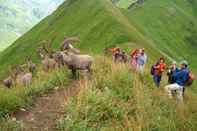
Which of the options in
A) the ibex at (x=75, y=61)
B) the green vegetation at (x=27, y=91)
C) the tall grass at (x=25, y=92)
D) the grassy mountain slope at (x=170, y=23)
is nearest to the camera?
the tall grass at (x=25, y=92)

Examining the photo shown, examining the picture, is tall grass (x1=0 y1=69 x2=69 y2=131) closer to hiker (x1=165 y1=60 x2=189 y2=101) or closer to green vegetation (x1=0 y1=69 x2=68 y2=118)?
green vegetation (x1=0 y1=69 x2=68 y2=118)

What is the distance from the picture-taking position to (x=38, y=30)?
4237 inches

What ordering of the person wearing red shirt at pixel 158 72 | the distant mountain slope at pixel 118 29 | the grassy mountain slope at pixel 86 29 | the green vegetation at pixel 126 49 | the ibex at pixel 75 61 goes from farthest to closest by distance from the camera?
the distant mountain slope at pixel 118 29 < the grassy mountain slope at pixel 86 29 < the person wearing red shirt at pixel 158 72 < the ibex at pixel 75 61 < the green vegetation at pixel 126 49

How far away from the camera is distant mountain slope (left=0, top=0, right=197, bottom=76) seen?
7094 centimetres

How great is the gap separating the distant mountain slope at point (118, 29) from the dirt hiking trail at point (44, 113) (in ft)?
120

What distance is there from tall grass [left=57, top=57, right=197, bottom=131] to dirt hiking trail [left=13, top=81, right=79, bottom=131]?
0.37 m

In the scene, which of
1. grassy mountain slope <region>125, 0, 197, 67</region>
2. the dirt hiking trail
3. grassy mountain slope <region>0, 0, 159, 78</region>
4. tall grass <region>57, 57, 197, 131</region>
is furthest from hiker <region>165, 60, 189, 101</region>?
grassy mountain slope <region>125, 0, 197, 67</region>

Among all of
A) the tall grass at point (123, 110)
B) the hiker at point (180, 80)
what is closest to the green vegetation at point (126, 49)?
the tall grass at point (123, 110)

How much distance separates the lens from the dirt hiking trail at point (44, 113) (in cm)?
1115

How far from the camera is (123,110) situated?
1152cm

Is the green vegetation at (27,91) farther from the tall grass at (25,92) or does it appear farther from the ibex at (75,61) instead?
the ibex at (75,61)

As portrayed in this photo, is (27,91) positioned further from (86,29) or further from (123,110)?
(86,29)

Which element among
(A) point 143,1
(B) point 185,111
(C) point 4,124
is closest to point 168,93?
(B) point 185,111

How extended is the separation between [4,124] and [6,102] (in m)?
1.41
